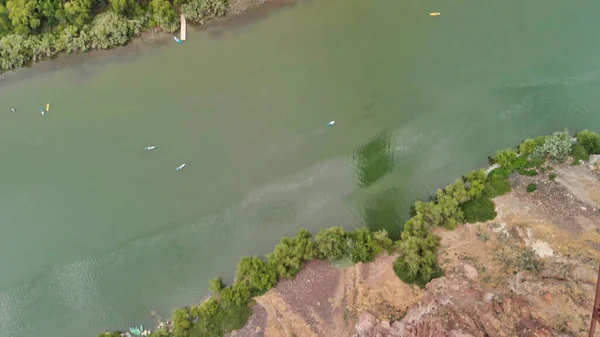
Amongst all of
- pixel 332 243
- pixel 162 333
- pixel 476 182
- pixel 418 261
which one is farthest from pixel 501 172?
pixel 162 333

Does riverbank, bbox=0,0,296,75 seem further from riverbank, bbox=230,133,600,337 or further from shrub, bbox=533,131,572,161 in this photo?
shrub, bbox=533,131,572,161

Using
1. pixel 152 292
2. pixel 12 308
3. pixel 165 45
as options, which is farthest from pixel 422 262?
pixel 12 308

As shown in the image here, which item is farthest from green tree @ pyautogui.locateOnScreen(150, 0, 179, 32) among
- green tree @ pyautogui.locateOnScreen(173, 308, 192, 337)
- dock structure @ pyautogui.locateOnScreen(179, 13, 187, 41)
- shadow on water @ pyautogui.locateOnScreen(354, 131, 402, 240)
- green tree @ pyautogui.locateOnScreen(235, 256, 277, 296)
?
green tree @ pyautogui.locateOnScreen(173, 308, 192, 337)

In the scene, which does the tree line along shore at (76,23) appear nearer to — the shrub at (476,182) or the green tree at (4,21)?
the green tree at (4,21)

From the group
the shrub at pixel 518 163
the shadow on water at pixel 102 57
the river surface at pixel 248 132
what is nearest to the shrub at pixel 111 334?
the river surface at pixel 248 132

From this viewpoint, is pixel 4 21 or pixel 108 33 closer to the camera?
pixel 108 33

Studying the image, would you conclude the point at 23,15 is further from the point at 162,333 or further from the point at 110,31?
the point at 162,333
